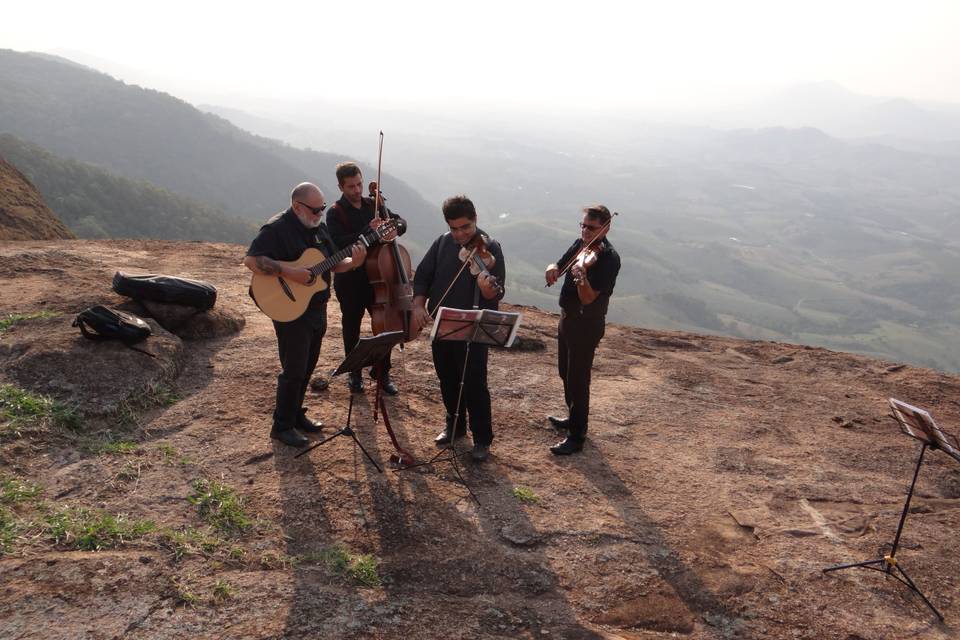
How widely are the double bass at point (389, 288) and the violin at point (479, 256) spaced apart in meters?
1.03

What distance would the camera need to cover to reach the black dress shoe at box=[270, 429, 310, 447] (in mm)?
5598

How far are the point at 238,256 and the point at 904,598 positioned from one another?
12.9 metres

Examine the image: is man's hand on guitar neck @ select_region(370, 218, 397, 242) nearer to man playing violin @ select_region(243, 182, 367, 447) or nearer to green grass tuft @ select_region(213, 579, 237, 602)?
man playing violin @ select_region(243, 182, 367, 447)

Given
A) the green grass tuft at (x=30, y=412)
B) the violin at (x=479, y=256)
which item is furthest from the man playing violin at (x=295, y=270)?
the green grass tuft at (x=30, y=412)

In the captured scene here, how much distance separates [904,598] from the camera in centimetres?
466

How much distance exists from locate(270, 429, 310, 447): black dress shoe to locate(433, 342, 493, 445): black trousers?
1324 millimetres

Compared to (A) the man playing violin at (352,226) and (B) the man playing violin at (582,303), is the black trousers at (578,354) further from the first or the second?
(A) the man playing violin at (352,226)

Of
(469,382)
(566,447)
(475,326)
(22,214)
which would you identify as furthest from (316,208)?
(22,214)

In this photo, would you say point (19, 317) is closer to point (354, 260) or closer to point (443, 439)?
point (354, 260)

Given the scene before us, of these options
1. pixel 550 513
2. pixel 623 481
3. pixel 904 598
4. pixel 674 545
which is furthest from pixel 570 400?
pixel 904 598

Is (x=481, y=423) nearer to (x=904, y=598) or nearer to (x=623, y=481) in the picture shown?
(x=623, y=481)

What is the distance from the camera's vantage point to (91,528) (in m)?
4.21

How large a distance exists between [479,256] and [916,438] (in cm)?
343

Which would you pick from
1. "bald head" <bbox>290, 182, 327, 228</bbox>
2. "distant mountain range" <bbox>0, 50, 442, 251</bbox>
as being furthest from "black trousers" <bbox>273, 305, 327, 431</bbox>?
"distant mountain range" <bbox>0, 50, 442, 251</bbox>
